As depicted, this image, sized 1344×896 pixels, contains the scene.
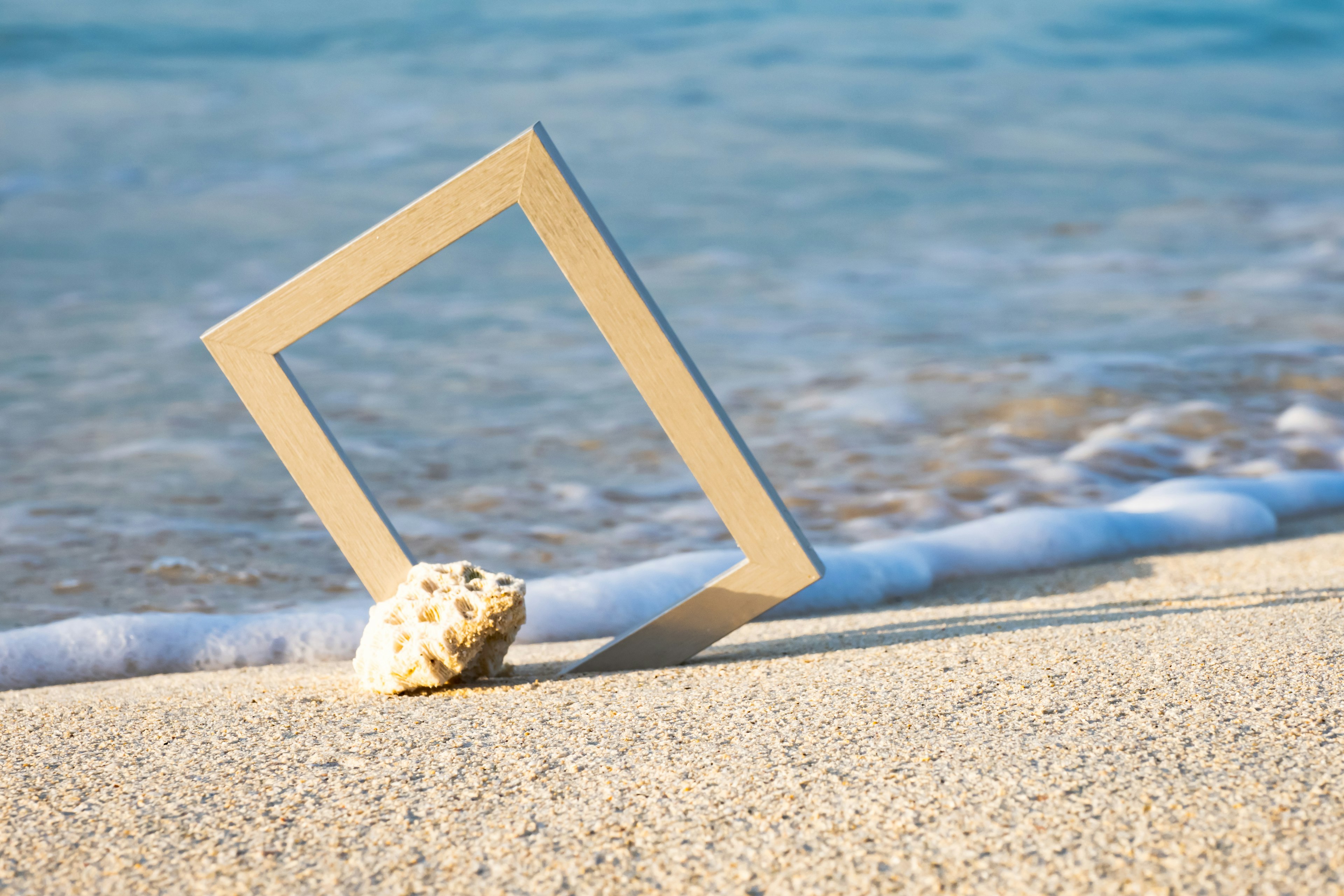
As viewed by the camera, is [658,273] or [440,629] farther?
[658,273]

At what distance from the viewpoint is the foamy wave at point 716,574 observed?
2771mm

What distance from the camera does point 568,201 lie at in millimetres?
1872

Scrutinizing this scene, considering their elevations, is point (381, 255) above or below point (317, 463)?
above

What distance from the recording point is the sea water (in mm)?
4426

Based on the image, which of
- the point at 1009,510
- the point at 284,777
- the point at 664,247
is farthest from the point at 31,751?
the point at 664,247

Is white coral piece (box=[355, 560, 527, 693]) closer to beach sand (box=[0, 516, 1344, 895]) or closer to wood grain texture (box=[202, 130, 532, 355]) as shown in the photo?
beach sand (box=[0, 516, 1344, 895])

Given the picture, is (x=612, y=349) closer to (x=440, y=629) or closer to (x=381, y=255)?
(x=381, y=255)

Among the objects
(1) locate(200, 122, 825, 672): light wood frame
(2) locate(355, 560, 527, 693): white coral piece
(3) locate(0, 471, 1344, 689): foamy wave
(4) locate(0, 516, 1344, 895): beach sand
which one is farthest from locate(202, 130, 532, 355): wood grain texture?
(3) locate(0, 471, 1344, 689): foamy wave

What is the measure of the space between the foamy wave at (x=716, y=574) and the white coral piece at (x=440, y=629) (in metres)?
0.94

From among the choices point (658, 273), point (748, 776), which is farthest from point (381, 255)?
point (658, 273)

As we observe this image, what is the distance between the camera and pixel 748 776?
4.68ft

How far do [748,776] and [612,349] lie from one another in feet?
2.77

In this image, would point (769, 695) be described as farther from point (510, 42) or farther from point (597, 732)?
point (510, 42)

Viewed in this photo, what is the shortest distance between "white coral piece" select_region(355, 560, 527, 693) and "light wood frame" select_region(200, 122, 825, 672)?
87mm
